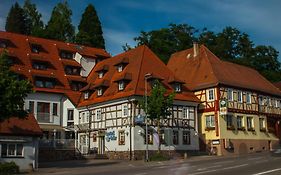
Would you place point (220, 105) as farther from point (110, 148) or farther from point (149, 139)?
point (110, 148)

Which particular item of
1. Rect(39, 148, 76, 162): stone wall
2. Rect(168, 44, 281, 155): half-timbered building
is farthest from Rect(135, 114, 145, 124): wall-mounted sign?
Rect(168, 44, 281, 155): half-timbered building

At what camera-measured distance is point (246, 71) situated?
64.4 m

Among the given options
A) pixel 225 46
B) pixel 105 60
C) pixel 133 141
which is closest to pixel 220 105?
pixel 133 141

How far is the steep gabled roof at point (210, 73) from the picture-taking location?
180 feet

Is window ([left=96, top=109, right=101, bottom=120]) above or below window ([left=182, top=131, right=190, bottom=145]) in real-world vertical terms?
above

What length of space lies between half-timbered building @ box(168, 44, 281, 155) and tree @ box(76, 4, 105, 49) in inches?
930

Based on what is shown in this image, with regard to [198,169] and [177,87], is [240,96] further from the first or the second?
[198,169]

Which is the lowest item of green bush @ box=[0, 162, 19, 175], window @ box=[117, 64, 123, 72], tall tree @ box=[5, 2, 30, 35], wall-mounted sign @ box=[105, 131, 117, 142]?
green bush @ box=[0, 162, 19, 175]

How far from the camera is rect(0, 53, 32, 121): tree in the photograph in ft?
103

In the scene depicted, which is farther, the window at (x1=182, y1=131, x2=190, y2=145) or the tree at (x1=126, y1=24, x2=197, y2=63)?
the tree at (x1=126, y1=24, x2=197, y2=63)

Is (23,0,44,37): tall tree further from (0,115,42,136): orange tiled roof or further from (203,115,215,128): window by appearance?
(0,115,42,136): orange tiled roof

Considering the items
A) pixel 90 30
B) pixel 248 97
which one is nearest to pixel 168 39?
pixel 90 30

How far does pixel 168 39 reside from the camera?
3250 inches

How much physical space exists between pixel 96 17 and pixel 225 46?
25.3 m
